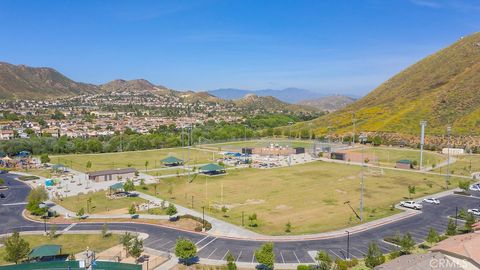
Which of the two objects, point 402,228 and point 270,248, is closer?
point 270,248

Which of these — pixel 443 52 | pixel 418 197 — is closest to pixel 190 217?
pixel 418 197

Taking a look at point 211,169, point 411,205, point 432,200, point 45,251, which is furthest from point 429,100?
point 45,251

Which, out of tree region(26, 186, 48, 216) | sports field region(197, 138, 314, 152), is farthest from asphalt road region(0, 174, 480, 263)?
sports field region(197, 138, 314, 152)

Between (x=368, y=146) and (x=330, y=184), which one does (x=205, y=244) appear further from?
(x=368, y=146)

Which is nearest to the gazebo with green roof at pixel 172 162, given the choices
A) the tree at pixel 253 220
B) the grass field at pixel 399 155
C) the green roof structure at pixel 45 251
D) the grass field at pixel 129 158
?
the grass field at pixel 129 158

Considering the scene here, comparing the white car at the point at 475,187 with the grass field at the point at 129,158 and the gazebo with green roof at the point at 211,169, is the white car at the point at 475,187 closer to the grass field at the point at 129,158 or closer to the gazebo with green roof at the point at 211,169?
the gazebo with green roof at the point at 211,169

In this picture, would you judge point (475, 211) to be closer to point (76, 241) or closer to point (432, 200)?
point (432, 200)
